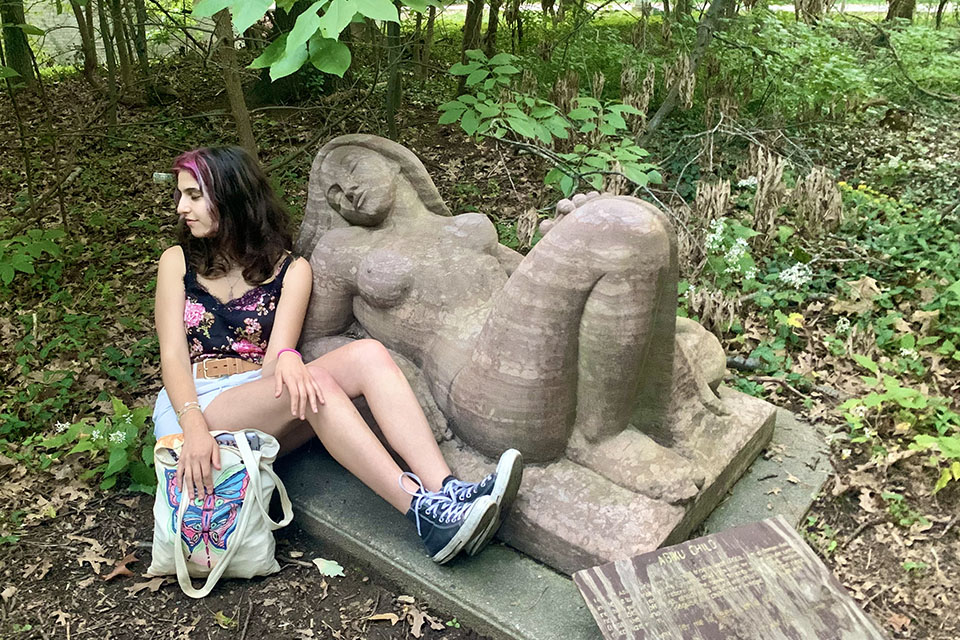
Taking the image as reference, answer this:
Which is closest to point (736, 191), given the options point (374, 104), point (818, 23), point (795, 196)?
point (795, 196)

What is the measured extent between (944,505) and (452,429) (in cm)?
203

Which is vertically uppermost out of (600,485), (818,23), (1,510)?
(818,23)

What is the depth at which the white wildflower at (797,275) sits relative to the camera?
4.57 metres

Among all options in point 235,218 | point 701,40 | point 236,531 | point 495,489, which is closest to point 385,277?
point 235,218

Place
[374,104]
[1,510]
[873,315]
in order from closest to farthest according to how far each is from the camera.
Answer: [1,510] → [873,315] → [374,104]

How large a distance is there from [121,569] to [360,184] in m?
1.74

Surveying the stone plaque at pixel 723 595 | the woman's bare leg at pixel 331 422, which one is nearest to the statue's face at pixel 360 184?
the woman's bare leg at pixel 331 422

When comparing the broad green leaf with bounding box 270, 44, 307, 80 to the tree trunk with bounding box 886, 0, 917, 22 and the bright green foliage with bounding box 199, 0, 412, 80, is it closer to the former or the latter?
the bright green foliage with bounding box 199, 0, 412, 80

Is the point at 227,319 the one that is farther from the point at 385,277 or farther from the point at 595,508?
the point at 595,508

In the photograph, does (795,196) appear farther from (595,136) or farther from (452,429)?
(452,429)

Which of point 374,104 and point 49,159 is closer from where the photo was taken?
point 49,159

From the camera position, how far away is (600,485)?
8.74ft

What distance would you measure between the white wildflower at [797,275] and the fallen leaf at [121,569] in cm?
375

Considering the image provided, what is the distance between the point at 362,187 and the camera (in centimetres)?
307
